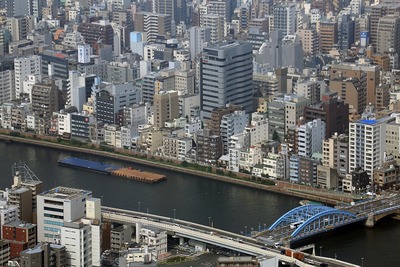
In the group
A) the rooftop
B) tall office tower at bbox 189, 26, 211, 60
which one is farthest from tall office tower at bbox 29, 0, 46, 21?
the rooftop

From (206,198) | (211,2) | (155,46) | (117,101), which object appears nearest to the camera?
(206,198)

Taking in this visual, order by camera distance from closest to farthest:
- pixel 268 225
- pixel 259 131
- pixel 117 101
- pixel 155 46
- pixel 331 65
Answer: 1. pixel 268 225
2. pixel 259 131
3. pixel 117 101
4. pixel 331 65
5. pixel 155 46

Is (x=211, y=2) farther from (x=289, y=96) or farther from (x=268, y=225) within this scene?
(x=268, y=225)

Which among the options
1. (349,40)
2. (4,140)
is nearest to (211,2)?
(349,40)

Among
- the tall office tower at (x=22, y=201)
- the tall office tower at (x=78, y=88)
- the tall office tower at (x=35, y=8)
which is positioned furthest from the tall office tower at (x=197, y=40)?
the tall office tower at (x=22, y=201)

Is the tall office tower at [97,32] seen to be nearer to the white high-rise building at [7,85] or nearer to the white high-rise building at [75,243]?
the white high-rise building at [7,85]

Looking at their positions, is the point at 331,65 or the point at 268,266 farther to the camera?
the point at 331,65
